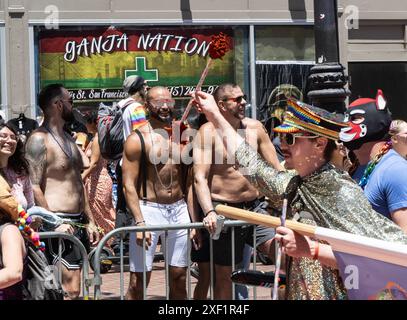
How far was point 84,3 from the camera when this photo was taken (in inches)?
591

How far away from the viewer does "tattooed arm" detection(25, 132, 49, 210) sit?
7617 mm

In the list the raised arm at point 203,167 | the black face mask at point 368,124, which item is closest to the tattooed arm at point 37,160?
the raised arm at point 203,167

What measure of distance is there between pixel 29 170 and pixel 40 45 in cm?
759

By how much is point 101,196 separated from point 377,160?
6324 millimetres

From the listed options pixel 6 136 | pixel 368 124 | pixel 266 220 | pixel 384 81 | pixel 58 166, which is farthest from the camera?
pixel 384 81

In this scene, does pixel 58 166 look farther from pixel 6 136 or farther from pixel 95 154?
pixel 95 154

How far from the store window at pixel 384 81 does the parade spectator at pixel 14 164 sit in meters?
10.1

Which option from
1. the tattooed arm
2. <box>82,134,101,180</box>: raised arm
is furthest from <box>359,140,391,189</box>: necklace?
<box>82,134,101,180</box>: raised arm

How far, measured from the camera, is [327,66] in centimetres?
948

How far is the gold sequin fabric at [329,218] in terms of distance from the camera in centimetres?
429

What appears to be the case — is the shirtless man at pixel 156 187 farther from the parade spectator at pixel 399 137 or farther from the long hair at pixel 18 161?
the parade spectator at pixel 399 137

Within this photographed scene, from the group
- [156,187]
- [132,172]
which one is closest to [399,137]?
[156,187]

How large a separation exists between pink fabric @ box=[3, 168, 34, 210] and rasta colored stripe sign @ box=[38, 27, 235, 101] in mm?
7819
